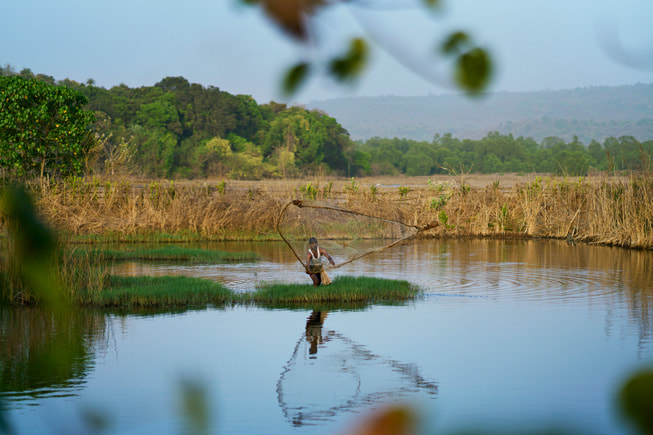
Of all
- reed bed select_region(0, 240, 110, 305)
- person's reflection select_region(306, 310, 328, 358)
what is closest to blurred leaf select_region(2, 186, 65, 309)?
person's reflection select_region(306, 310, 328, 358)

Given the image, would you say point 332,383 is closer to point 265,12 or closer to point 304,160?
point 265,12

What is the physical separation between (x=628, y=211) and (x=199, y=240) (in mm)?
11212

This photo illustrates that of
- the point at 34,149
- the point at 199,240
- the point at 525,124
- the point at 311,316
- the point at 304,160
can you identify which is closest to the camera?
the point at 311,316

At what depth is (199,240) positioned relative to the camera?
2147 cm

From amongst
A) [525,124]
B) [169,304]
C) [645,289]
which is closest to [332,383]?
[169,304]

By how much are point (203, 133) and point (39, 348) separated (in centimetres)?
5208

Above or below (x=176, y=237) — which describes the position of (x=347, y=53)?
above

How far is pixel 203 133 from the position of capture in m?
59.2

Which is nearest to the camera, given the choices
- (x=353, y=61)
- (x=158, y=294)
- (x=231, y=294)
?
(x=353, y=61)

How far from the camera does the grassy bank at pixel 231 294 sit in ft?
35.6

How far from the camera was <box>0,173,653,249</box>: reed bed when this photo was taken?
19672mm

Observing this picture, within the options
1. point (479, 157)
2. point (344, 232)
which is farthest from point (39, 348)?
point (479, 157)

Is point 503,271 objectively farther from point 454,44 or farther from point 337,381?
point 454,44

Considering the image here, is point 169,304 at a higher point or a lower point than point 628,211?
Answer: lower
